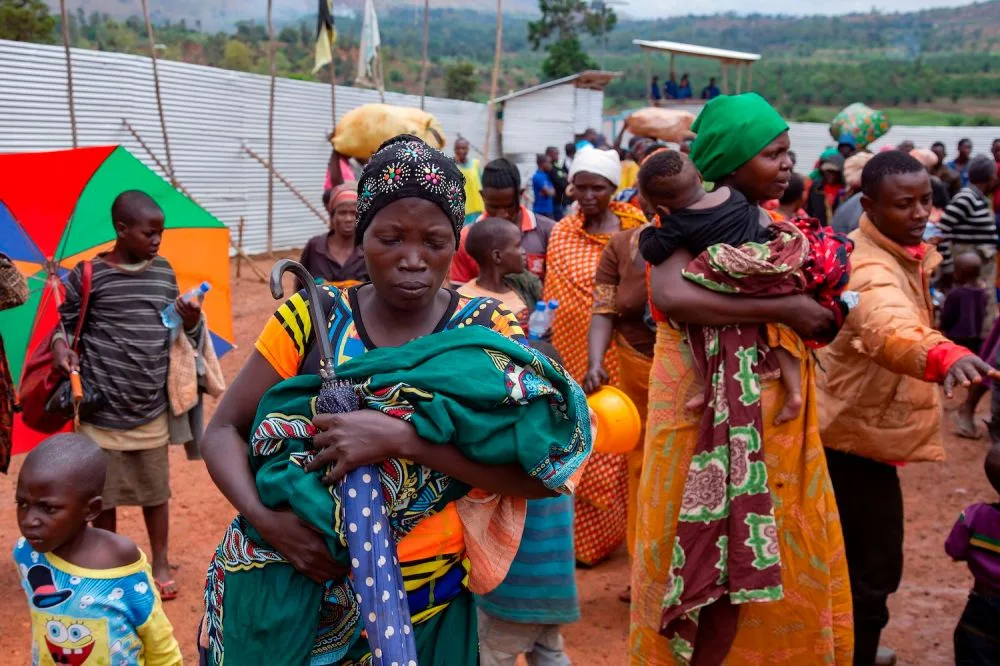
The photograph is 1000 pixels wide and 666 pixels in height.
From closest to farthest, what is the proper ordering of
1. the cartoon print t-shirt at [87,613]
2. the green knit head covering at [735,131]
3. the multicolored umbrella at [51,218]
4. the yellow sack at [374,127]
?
the cartoon print t-shirt at [87,613] < the green knit head covering at [735,131] < the multicolored umbrella at [51,218] < the yellow sack at [374,127]

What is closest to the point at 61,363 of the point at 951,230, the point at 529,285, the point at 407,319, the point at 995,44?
the point at 529,285

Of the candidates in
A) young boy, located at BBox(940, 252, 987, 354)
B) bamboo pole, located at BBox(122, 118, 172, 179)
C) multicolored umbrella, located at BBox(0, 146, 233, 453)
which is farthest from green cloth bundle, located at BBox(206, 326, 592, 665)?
bamboo pole, located at BBox(122, 118, 172, 179)

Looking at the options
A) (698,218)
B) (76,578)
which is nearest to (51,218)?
(76,578)

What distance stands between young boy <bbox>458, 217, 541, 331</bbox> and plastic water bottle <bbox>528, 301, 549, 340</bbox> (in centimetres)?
8

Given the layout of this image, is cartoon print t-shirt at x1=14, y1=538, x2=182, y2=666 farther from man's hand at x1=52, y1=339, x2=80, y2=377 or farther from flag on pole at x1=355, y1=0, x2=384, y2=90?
flag on pole at x1=355, y1=0, x2=384, y2=90

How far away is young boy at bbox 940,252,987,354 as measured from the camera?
8047 mm

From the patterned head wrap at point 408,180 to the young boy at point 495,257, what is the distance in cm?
239

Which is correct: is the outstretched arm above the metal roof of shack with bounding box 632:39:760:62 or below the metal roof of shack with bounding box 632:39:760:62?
below

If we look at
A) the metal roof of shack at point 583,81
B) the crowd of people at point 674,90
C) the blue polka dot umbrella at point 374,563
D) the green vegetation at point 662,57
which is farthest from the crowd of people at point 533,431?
the crowd of people at point 674,90

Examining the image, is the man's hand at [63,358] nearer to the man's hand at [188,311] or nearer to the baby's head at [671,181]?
the man's hand at [188,311]

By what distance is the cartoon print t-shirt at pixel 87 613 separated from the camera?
8.52 feet

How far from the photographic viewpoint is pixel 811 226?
3.21 meters

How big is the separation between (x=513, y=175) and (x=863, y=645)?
10.7 ft

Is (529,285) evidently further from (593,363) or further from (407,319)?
(407,319)
